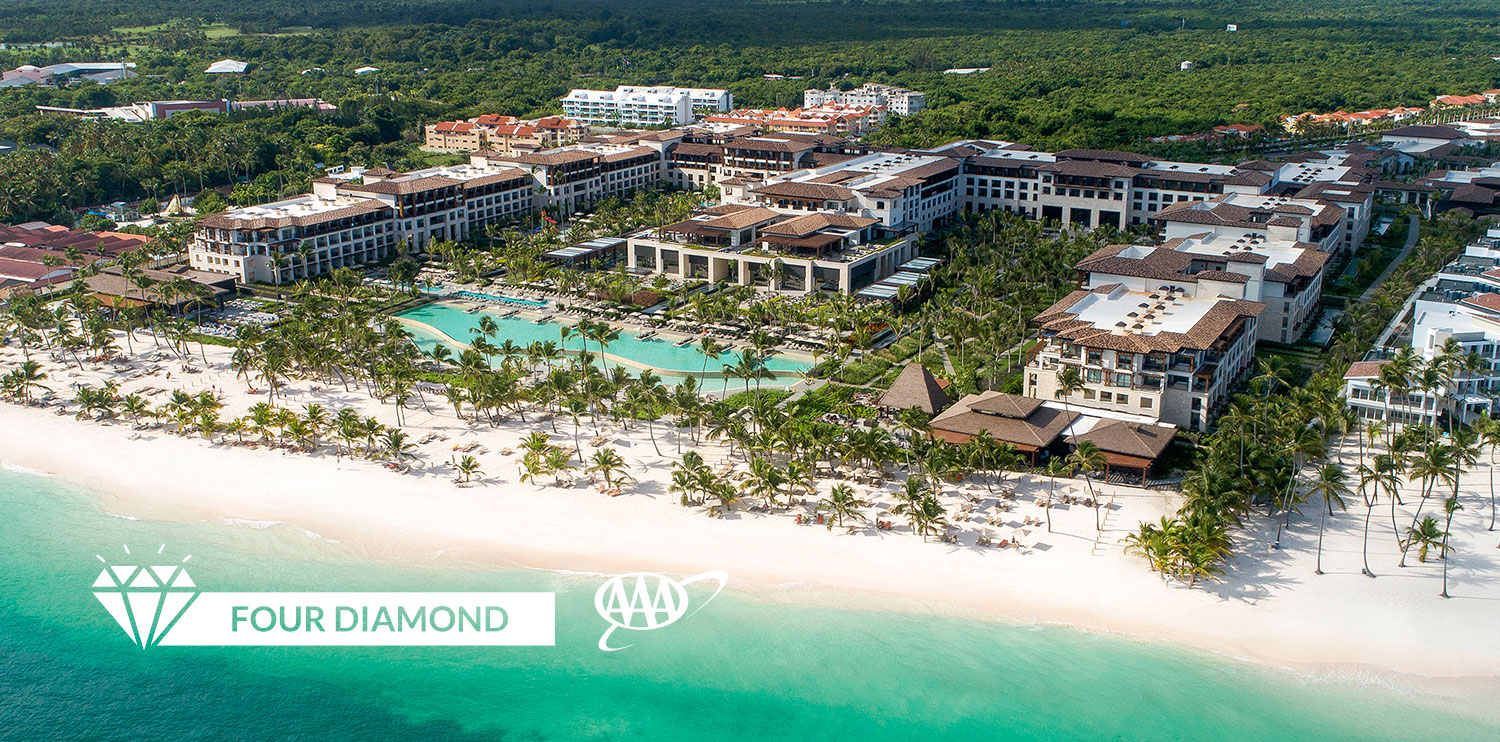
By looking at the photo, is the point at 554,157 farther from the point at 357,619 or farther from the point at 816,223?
the point at 357,619

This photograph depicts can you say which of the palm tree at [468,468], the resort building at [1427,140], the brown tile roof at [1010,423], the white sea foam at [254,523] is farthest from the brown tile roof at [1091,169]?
the white sea foam at [254,523]

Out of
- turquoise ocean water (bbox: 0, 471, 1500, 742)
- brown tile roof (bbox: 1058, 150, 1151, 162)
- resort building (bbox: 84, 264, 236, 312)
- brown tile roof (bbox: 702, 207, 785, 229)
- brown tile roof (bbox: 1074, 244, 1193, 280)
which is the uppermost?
brown tile roof (bbox: 1058, 150, 1151, 162)

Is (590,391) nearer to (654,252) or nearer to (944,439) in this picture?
(944,439)

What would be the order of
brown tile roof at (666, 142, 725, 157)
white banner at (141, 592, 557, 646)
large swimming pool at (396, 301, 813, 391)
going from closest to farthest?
1. white banner at (141, 592, 557, 646)
2. large swimming pool at (396, 301, 813, 391)
3. brown tile roof at (666, 142, 725, 157)

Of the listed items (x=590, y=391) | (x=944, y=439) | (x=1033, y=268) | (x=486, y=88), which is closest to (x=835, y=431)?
(x=944, y=439)

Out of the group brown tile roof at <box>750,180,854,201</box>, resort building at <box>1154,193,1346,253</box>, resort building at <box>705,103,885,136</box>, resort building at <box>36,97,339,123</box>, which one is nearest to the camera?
resort building at <box>1154,193,1346,253</box>

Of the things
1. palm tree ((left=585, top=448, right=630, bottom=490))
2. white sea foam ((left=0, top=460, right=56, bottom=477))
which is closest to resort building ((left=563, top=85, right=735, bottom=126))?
white sea foam ((left=0, top=460, right=56, bottom=477))

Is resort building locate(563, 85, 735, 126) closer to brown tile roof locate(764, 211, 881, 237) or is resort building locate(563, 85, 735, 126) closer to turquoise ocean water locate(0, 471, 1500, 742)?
brown tile roof locate(764, 211, 881, 237)
